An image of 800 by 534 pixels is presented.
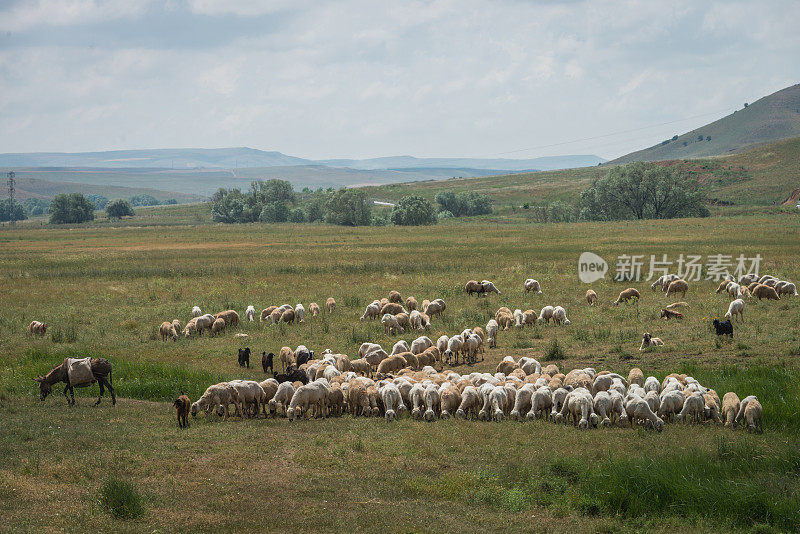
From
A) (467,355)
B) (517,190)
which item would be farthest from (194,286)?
(517,190)

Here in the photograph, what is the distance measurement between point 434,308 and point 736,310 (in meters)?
12.3

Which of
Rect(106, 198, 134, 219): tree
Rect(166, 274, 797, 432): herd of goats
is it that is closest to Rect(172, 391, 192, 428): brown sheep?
Rect(166, 274, 797, 432): herd of goats

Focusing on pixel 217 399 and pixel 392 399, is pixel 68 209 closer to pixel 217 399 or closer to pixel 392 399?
pixel 217 399

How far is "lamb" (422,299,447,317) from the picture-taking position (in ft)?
98.6

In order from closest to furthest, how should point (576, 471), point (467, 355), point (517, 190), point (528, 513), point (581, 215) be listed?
point (528, 513), point (576, 471), point (467, 355), point (581, 215), point (517, 190)

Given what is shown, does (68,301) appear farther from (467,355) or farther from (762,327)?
(762,327)

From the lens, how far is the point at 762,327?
24.4m

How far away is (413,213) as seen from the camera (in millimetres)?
109062

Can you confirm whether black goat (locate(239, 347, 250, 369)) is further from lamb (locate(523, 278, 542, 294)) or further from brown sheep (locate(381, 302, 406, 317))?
lamb (locate(523, 278, 542, 294))

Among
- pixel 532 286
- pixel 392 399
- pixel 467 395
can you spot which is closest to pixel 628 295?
pixel 532 286

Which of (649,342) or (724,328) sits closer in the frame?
(649,342)

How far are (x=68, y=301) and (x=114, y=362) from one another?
16891 mm

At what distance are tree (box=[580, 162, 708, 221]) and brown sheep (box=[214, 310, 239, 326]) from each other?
82002 mm

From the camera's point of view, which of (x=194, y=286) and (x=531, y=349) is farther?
(x=194, y=286)
